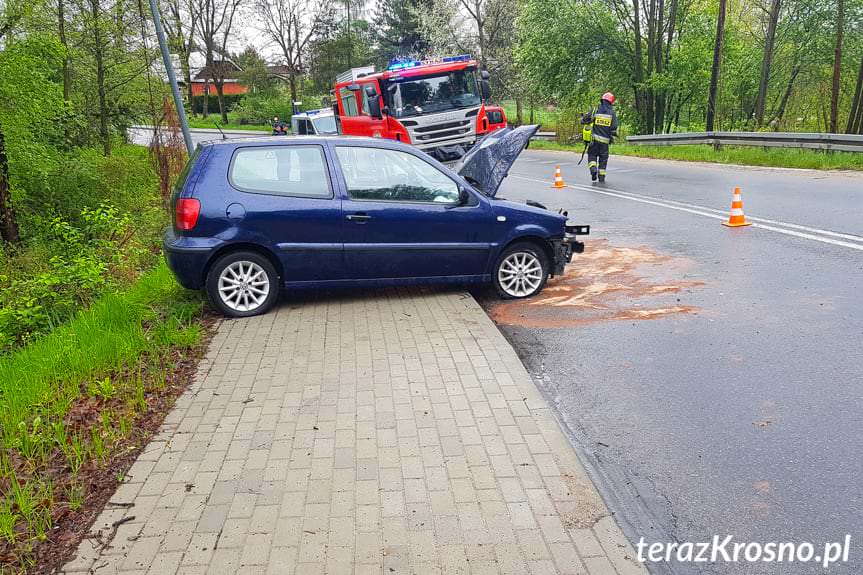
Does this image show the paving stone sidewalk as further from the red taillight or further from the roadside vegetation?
the red taillight

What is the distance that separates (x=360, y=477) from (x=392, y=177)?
387cm

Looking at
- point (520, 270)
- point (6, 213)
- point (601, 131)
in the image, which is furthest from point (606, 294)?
point (6, 213)

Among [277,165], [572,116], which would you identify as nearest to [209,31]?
[572,116]

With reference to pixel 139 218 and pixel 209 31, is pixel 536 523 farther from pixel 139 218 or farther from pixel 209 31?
pixel 209 31

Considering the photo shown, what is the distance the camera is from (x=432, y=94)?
1756 centimetres

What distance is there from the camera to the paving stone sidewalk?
2.98 metres

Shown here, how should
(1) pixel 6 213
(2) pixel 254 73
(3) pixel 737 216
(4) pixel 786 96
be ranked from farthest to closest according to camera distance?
(2) pixel 254 73
(4) pixel 786 96
(1) pixel 6 213
(3) pixel 737 216

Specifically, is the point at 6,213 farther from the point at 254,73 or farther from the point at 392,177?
the point at 254,73

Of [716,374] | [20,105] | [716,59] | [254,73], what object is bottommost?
[716,374]

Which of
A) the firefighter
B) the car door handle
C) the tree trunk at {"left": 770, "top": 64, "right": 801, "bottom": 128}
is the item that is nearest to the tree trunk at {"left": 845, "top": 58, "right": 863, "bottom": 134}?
the tree trunk at {"left": 770, "top": 64, "right": 801, "bottom": 128}

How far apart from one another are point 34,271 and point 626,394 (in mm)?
10537

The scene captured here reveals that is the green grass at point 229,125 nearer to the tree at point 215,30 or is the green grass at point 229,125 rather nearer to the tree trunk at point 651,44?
the tree at point 215,30

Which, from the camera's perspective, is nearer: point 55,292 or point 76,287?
point 55,292

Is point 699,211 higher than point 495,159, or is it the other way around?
point 495,159
